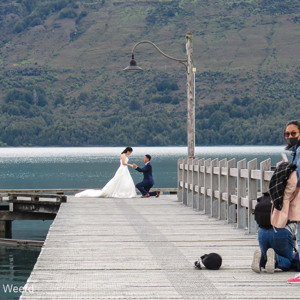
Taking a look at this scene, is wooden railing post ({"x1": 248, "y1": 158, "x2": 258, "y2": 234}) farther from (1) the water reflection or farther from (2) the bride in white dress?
(2) the bride in white dress

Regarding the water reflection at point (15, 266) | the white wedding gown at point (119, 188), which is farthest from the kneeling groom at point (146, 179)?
the water reflection at point (15, 266)

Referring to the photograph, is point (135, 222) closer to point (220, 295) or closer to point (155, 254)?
point (155, 254)

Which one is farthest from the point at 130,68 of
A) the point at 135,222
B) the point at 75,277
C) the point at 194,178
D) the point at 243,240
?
the point at 75,277

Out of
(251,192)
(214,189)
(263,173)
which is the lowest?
(214,189)

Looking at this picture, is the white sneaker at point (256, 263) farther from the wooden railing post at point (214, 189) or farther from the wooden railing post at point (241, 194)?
the wooden railing post at point (214, 189)

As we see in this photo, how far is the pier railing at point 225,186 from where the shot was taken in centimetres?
1321

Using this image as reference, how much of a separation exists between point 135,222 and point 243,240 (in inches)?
154

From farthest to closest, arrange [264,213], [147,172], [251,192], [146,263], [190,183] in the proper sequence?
1. [147,172]
2. [190,183]
3. [251,192]
4. [146,263]
5. [264,213]

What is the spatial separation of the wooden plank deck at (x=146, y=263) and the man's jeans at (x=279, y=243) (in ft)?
0.54

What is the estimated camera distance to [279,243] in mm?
8977

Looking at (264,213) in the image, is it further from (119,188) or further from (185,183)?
(119,188)

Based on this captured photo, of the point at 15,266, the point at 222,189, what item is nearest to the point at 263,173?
the point at 222,189

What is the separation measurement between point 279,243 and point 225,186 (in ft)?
23.4

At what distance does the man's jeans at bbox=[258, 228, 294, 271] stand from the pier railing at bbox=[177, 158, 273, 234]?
122 inches
